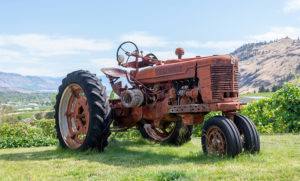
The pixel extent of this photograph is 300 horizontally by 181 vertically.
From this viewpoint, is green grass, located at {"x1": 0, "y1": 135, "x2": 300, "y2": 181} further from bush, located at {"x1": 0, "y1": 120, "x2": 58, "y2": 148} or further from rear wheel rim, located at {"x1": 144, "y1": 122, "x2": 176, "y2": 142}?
bush, located at {"x1": 0, "y1": 120, "x2": 58, "y2": 148}

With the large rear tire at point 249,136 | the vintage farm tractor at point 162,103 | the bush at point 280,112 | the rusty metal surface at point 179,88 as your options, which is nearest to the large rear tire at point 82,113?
the vintage farm tractor at point 162,103

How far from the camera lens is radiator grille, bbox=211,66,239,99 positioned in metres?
5.41

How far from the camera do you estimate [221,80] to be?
543 centimetres

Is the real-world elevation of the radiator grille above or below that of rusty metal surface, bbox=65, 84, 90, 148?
above

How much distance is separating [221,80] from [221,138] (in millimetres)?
1036

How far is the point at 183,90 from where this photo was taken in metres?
5.98

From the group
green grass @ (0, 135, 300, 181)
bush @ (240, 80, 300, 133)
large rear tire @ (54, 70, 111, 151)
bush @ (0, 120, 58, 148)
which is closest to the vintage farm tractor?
large rear tire @ (54, 70, 111, 151)

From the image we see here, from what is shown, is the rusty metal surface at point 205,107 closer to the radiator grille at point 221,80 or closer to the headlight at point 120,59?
the radiator grille at point 221,80

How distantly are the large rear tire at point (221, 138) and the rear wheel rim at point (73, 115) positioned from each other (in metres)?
2.87

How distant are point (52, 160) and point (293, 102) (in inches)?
304

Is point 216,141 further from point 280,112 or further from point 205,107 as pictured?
point 280,112

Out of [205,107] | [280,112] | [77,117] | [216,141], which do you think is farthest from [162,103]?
[280,112]

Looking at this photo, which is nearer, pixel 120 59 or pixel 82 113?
pixel 82 113

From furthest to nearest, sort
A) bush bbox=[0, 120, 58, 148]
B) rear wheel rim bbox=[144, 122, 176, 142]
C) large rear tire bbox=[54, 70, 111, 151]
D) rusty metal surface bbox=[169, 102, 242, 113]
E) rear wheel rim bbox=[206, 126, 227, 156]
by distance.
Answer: bush bbox=[0, 120, 58, 148] < rear wheel rim bbox=[144, 122, 176, 142] < large rear tire bbox=[54, 70, 111, 151] < rusty metal surface bbox=[169, 102, 242, 113] < rear wheel rim bbox=[206, 126, 227, 156]
